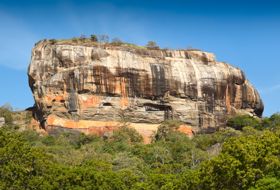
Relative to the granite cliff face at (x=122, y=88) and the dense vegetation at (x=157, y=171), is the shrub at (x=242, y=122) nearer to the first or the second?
the granite cliff face at (x=122, y=88)

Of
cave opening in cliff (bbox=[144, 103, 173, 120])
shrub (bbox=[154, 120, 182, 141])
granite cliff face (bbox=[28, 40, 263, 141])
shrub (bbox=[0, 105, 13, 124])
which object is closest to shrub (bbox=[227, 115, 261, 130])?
granite cliff face (bbox=[28, 40, 263, 141])

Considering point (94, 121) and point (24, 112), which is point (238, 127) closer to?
point (94, 121)

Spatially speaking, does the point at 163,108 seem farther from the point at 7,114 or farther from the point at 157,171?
the point at 157,171

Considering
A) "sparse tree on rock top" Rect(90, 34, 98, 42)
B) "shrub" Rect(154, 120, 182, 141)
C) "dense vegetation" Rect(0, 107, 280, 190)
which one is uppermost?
"sparse tree on rock top" Rect(90, 34, 98, 42)

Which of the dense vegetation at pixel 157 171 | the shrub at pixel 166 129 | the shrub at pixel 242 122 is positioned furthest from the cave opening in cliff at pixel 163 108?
the dense vegetation at pixel 157 171

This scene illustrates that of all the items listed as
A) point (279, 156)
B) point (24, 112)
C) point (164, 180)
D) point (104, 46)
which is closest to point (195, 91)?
point (104, 46)

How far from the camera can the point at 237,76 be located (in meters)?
→ 80.4

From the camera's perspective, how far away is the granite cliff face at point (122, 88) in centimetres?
7212

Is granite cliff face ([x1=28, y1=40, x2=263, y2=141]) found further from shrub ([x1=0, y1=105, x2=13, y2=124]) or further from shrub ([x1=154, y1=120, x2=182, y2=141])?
shrub ([x1=0, y1=105, x2=13, y2=124])

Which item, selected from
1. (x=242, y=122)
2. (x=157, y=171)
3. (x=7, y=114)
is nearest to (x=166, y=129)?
(x=242, y=122)

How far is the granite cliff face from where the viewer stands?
72.1 metres

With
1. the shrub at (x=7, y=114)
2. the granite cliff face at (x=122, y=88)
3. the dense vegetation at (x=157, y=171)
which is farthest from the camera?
the shrub at (x=7, y=114)

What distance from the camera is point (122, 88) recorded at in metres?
73.2

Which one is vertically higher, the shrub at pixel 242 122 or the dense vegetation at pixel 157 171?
the dense vegetation at pixel 157 171
